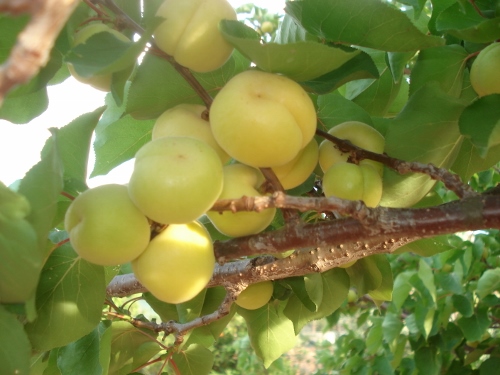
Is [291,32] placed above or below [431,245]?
above

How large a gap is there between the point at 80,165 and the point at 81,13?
7.4 inches

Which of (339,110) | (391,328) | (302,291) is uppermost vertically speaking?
(339,110)

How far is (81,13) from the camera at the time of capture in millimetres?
621

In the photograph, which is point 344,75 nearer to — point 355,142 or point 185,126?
point 355,142

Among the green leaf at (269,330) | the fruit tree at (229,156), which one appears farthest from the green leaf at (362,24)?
the green leaf at (269,330)

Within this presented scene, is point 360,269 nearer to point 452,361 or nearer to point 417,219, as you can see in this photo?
point 417,219

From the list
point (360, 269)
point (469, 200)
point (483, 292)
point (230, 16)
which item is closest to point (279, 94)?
point (230, 16)

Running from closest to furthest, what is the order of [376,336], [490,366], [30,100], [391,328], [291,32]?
[30,100] → [291,32] → [490,366] → [391,328] → [376,336]

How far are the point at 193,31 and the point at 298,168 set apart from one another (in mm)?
207

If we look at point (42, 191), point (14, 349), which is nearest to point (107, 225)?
point (42, 191)

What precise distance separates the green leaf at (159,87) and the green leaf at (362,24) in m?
0.11

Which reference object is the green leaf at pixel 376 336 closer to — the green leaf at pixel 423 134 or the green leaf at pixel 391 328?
the green leaf at pixel 391 328

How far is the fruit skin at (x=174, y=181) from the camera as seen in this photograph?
47 centimetres

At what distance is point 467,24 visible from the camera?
24.2 inches
